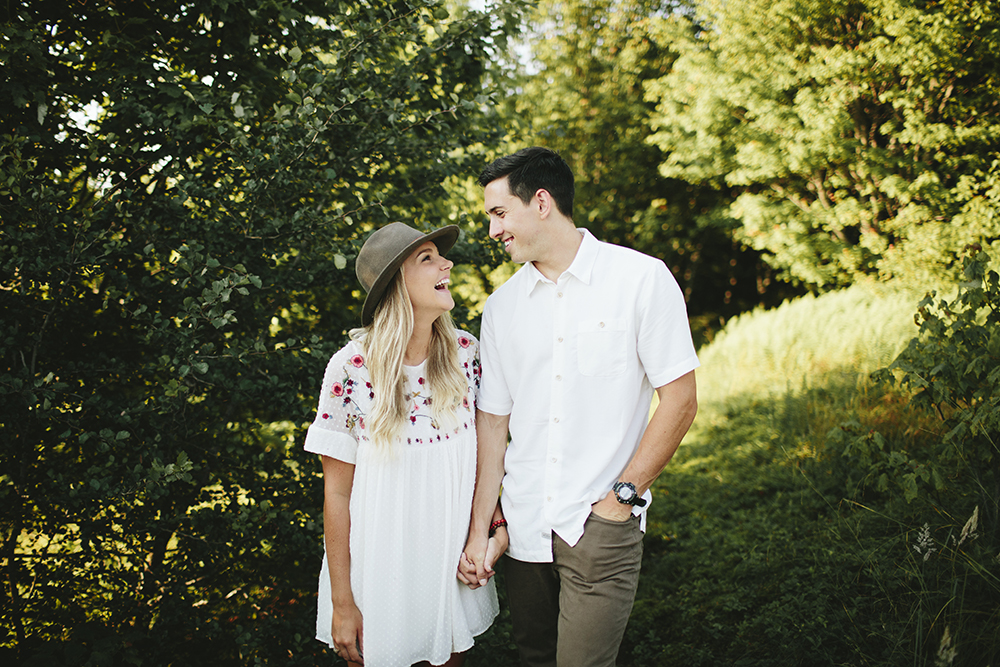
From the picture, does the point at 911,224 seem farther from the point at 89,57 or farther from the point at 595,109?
the point at 89,57

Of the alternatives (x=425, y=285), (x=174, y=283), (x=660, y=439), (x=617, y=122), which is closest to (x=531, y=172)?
(x=425, y=285)

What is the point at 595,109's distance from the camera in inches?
568

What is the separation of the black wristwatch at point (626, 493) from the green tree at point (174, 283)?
1.39 metres

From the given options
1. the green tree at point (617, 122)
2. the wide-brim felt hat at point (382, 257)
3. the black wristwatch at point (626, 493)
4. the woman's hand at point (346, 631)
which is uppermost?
the green tree at point (617, 122)

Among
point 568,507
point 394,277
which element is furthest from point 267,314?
point 568,507

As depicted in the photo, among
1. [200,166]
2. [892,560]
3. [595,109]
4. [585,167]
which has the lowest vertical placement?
[892,560]

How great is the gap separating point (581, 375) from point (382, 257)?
815 millimetres

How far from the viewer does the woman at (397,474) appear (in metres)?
1.96

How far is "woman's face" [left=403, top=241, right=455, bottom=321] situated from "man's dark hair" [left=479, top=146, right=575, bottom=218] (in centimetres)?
39

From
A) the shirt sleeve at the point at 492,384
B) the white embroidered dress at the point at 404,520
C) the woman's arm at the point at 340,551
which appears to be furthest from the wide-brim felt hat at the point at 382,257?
the woman's arm at the point at 340,551

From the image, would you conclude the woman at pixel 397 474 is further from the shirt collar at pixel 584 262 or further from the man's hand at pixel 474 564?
the shirt collar at pixel 584 262

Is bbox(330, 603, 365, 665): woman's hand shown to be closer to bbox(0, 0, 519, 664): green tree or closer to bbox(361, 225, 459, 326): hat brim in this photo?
bbox(0, 0, 519, 664): green tree

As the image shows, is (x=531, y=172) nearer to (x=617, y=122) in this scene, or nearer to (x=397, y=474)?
(x=397, y=474)

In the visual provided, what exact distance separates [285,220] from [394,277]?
0.78 m
